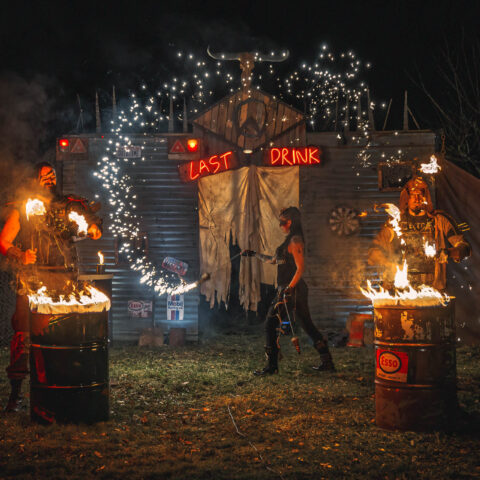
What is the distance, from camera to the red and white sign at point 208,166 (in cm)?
1134

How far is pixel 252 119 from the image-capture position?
11797mm

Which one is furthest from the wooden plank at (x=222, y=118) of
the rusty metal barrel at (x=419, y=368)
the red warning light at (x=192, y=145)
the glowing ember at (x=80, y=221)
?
the rusty metal barrel at (x=419, y=368)

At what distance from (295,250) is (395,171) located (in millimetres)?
4724

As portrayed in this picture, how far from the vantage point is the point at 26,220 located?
640 cm

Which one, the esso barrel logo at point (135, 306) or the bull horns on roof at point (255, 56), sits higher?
the bull horns on roof at point (255, 56)

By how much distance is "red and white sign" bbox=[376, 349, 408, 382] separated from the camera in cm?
530

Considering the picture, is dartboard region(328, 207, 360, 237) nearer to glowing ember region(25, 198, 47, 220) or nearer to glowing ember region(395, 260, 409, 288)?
glowing ember region(395, 260, 409, 288)

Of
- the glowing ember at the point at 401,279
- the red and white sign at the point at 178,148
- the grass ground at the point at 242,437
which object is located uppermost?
the red and white sign at the point at 178,148

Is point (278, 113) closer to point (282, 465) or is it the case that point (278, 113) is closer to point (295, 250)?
point (295, 250)

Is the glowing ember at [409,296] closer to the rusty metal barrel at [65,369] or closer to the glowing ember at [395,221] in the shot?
the glowing ember at [395,221]

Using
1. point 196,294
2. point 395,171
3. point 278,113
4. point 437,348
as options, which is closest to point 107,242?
point 196,294

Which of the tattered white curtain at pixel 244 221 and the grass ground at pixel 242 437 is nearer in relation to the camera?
the grass ground at pixel 242 437

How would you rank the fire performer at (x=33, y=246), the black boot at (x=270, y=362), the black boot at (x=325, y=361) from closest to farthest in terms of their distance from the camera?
the fire performer at (x=33, y=246), the black boot at (x=270, y=362), the black boot at (x=325, y=361)

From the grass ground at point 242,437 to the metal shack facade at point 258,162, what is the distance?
372 cm
